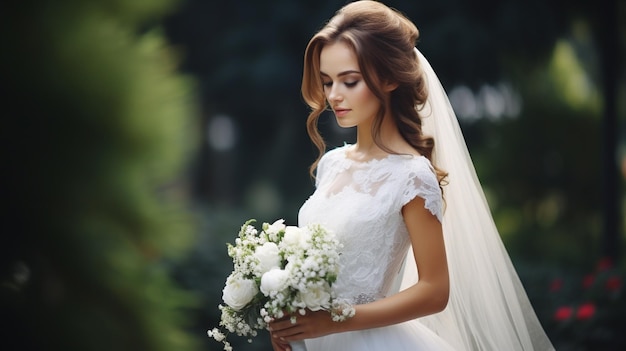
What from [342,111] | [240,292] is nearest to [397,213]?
[342,111]

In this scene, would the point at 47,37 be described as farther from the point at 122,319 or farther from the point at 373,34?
the point at 373,34

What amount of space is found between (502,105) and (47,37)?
13.0 metres

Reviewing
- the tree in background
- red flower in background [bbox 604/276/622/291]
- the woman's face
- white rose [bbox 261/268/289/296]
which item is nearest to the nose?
the woman's face

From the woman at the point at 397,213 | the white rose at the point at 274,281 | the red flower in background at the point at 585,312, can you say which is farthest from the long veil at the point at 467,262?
the red flower in background at the point at 585,312

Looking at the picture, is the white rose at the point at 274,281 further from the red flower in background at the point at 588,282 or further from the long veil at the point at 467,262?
the red flower in background at the point at 588,282

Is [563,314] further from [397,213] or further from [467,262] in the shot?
[397,213]

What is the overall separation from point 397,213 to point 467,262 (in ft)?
1.75

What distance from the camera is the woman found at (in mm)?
3137

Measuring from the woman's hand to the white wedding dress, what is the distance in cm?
20

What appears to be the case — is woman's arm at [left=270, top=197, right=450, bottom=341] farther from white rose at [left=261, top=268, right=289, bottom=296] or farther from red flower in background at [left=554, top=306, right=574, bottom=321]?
red flower in background at [left=554, top=306, right=574, bottom=321]

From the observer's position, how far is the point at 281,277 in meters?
2.91

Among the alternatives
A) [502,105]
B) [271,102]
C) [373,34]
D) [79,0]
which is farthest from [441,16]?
[79,0]

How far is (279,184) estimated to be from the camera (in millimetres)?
19438

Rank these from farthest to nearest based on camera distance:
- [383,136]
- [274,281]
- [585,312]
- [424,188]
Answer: [585,312] → [383,136] → [424,188] → [274,281]
